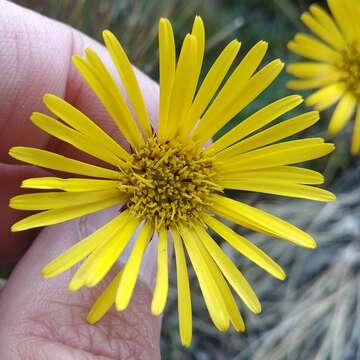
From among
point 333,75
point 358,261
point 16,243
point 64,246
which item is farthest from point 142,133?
point 358,261

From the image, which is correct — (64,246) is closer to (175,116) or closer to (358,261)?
(175,116)

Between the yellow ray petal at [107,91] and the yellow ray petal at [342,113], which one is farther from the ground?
the yellow ray petal at [342,113]

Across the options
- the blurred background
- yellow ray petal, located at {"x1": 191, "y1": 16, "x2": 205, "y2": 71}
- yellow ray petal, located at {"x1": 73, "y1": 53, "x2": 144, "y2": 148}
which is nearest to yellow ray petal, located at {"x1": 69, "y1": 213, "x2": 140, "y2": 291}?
yellow ray petal, located at {"x1": 73, "y1": 53, "x2": 144, "y2": 148}

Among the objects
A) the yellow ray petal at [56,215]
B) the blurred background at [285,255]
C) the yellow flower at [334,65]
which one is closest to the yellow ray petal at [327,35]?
the yellow flower at [334,65]

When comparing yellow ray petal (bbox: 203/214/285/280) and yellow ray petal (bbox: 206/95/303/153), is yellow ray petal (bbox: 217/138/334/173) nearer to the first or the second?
yellow ray petal (bbox: 206/95/303/153)

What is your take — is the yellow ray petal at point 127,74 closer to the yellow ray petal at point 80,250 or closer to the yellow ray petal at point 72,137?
the yellow ray petal at point 72,137

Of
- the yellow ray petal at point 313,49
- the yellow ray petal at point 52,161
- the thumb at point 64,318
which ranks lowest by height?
the thumb at point 64,318
